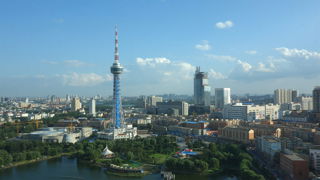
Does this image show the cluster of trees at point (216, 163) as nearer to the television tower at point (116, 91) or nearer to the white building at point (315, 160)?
the white building at point (315, 160)

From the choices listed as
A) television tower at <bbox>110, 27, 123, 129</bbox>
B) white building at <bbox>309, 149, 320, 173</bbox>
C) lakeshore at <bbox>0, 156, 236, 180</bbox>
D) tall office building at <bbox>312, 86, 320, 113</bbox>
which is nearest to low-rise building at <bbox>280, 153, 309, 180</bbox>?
white building at <bbox>309, 149, 320, 173</bbox>

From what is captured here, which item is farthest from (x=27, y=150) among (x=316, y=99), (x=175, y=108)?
(x=175, y=108)

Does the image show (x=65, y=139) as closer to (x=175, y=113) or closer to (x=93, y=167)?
(x=93, y=167)

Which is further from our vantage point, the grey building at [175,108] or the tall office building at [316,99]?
the grey building at [175,108]

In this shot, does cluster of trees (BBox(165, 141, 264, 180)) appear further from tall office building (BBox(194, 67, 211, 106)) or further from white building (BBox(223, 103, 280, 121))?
tall office building (BBox(194, 67, 211, 106))

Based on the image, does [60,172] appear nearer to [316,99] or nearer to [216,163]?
Answer: [216,163]

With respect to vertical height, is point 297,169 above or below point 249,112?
below

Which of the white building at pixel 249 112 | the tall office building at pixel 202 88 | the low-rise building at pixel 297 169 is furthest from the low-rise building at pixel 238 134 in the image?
the tall office building at pixel 202 88
